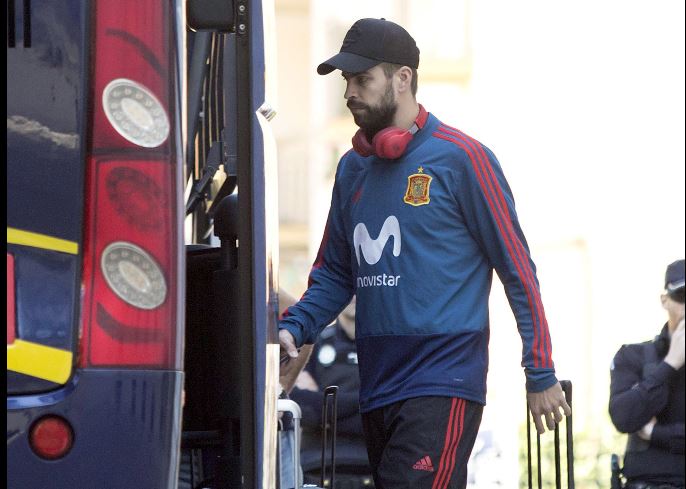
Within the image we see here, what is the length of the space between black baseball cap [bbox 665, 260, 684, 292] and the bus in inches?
189

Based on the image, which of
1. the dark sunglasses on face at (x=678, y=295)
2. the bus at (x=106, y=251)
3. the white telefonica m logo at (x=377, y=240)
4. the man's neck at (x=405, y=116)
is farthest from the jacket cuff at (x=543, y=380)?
the dark sunglasses on face at (x=678, y=295)

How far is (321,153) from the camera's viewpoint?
23078 mm

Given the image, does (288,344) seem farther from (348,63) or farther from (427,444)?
(348,63)

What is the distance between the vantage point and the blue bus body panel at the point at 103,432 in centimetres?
339

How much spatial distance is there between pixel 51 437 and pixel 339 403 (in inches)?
163

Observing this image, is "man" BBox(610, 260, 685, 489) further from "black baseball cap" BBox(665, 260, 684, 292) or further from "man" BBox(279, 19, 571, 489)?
"man" BBox(279, 19, 571, 489)

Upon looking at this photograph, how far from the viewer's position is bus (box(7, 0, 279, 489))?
3.42 metres

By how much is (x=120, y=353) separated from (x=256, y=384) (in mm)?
379

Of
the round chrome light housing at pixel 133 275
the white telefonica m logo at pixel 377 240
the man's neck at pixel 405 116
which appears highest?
the man's neck at pixel 405 116

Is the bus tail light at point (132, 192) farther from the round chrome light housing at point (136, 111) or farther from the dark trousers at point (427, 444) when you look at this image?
the dark trousers at point (427, 444)

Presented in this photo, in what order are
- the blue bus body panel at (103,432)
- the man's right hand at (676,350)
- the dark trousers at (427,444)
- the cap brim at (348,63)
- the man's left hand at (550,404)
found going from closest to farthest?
1. the blue bus body panel at (103,432)
2. the dark trousers at (427,444)
3. the man's left hand at (550,404)
4. the cap brim at (348,63)
5. the man's right hand at (676,350)

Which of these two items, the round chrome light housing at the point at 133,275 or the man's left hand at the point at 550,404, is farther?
the man's left hand at the point at 550,404

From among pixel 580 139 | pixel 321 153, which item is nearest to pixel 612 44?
pixel 580 139

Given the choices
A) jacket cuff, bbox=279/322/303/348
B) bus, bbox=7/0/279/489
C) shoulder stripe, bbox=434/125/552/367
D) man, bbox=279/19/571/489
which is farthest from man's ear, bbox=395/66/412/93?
bus, bbox=7/0/279/489
